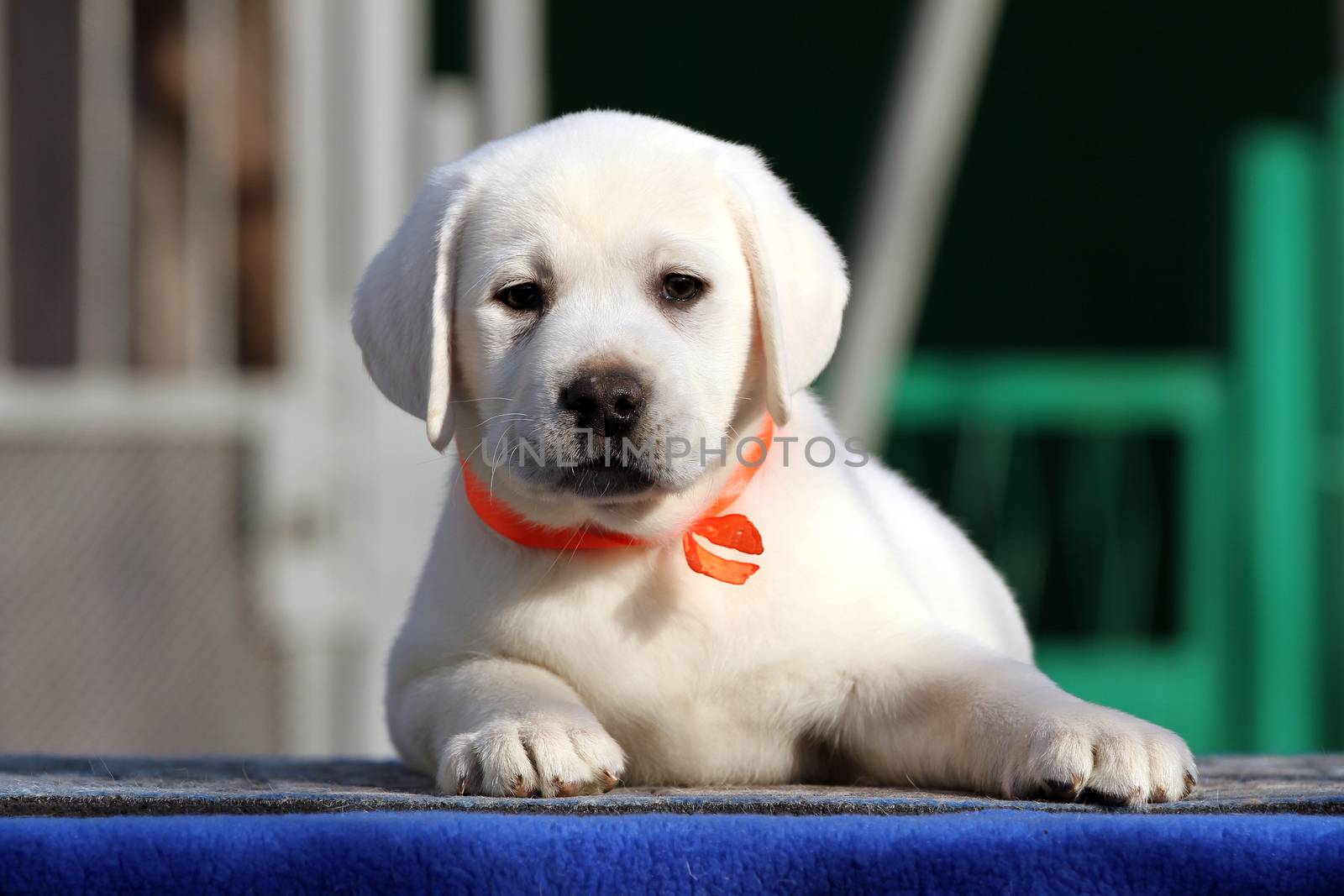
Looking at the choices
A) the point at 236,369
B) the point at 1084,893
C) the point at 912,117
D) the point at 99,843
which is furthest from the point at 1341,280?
the point at 99,843

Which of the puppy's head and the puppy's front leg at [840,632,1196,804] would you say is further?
the puppy's head

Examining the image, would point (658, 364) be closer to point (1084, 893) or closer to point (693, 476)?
point (693, 476)

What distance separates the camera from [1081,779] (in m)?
2.20

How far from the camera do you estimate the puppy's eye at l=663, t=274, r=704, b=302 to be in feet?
8.80

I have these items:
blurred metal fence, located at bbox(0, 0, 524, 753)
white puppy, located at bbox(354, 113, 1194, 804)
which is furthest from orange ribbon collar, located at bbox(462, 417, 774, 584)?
blurred metal fence, located at bbox(0, 0, 524, 753)

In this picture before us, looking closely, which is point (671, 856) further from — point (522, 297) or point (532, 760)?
point (522, 297)

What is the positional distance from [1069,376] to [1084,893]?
561 cm

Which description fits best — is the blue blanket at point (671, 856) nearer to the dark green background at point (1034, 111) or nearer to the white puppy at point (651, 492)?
the white puppy at point (651, 492)

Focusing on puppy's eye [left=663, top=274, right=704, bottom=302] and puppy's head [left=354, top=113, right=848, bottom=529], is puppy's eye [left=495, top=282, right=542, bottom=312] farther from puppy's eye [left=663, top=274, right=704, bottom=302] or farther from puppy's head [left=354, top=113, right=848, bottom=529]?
puppy's eye [left=663, top=274, right=704, bottom=302]

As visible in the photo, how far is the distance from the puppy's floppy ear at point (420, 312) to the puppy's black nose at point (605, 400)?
29cm

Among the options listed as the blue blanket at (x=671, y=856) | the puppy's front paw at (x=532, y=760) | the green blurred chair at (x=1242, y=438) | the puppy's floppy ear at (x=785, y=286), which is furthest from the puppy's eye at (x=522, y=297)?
the green blurred chair at (x=1242, y=438)

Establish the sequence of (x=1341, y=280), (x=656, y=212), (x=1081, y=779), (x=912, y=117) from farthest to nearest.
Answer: (x=1341, y=280) → (x=912, y=117) → (x=656, y=212) → (x=1081, y=779)

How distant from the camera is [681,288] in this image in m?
2.69

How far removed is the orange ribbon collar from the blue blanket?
72 centimetres
